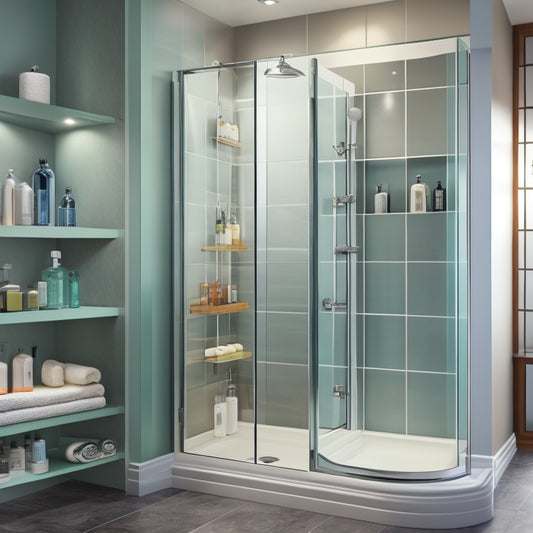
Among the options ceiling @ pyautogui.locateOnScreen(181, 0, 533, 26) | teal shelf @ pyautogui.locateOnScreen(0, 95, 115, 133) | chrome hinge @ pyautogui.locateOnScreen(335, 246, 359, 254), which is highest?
ceiling @ pyautogui.locateOnScreen(181, 0, 533, 26)

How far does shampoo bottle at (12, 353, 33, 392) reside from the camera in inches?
128

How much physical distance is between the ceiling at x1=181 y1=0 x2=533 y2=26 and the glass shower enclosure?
0.49m

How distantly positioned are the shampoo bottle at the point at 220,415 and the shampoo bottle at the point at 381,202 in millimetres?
1230

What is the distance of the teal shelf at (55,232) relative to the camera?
3.06 metres

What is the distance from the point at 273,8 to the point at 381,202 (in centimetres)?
137

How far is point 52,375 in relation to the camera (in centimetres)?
341

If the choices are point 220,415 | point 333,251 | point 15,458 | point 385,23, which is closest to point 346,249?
point 333,251

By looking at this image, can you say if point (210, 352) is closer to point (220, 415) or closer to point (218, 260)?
point (220, 415)

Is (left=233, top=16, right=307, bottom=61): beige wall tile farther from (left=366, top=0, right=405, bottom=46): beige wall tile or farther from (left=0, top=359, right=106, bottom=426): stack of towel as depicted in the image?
(left=0, top=359, right=106, bottom=426): stack of towel

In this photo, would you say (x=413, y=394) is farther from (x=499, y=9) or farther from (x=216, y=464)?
(x=499, y=9)

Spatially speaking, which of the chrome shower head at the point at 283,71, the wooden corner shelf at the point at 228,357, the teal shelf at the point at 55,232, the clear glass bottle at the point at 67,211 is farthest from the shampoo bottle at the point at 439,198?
the clear glass bottle at the point at 67,211

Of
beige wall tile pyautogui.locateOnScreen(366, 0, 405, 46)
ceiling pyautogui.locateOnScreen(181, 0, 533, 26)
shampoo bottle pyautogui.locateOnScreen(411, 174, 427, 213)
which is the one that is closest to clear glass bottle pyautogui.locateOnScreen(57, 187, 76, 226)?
ceiling pyautogui.locateOnScreen(181, 0, 533, 26)

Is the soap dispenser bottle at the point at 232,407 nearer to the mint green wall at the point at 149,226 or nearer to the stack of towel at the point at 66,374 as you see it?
the mint green wall at the point at 149,226

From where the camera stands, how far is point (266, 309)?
11.4 ft
